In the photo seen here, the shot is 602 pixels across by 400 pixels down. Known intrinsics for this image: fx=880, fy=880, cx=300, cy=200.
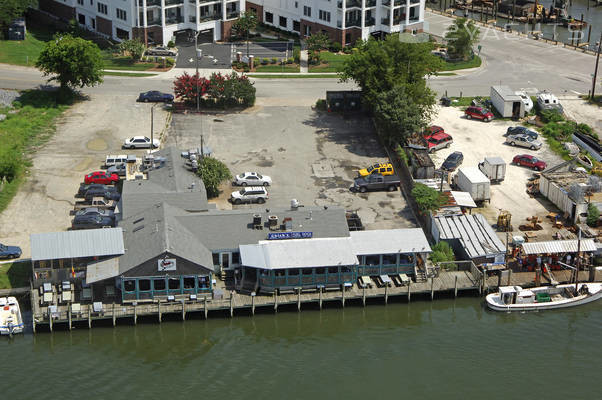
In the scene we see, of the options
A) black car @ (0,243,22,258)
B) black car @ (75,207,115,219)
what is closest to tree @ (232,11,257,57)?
black car @ (75,207,115,219)

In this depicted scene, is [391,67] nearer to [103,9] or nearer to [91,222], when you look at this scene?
[91,222]

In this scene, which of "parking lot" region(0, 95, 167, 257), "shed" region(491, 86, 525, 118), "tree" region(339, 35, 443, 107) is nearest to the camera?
"parking lot" region(0, 95, 167, 257)

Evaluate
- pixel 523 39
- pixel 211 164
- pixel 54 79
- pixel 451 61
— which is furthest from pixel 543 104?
pixel 54 79

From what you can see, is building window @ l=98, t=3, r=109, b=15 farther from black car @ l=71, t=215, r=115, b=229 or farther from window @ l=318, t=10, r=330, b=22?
black car @ l=71, t=215, r=115, b=229

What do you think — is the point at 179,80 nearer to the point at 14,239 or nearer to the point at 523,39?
the point at 14,239

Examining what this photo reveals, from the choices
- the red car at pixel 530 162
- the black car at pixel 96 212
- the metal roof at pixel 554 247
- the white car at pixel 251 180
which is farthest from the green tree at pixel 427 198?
the black car at pixel 96 212

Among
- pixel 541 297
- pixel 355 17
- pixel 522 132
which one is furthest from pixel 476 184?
pixel 355 17
